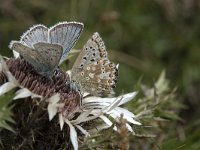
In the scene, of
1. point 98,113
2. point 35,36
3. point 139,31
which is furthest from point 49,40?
point 139,31

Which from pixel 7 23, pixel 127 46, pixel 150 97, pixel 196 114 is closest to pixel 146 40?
pixel 127 46

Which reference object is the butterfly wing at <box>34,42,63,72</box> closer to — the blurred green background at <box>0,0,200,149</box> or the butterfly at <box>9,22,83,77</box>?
the butterfly at <box>9,22,83,77</box>

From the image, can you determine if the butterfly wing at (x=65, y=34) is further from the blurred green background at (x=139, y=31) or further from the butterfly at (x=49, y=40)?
the blurred green background at (x=139, y=31)

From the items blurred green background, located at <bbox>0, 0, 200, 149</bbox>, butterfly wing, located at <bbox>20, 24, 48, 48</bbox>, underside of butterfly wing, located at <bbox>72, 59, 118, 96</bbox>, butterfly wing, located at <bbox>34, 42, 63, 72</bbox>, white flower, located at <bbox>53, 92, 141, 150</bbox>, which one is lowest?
white flower, located at <bbox>53, 92, 141, 150</bbox>

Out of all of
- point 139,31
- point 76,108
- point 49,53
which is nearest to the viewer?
point 49,53

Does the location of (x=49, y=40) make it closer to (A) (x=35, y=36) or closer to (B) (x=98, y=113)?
(A) (x=35, y=36)

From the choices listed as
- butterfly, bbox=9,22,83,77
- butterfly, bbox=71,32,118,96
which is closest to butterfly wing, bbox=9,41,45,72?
butterfly, bbox=9,22,83,77
